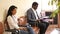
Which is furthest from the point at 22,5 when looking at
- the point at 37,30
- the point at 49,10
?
the point at 49,10

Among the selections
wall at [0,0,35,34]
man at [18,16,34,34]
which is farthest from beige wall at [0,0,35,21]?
man at [18,16,34,34]

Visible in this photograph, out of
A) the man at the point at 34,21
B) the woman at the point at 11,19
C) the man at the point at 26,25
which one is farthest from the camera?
the man at the point at 34,21

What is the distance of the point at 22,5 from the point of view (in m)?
5.45

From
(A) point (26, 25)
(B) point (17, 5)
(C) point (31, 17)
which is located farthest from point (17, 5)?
(A) point (26, 25)

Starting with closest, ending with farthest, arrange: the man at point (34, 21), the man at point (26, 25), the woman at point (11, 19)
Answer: the man at point (26, 25)
the woman at point (11, 19)
the man at point (34, 21)

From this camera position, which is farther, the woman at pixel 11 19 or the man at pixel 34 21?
the man at pixel 34 21

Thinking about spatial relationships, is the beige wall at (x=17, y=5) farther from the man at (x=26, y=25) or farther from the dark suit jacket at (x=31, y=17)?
the man at (x=26, y=25)

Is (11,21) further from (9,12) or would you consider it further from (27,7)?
(27,7)

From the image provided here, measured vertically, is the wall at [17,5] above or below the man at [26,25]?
above

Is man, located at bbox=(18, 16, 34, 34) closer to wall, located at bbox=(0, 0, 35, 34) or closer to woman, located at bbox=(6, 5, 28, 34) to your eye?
woman, located at bbox=(6, 5, 28, 34)

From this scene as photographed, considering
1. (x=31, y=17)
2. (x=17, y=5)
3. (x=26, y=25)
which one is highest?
(x=17, y=5)

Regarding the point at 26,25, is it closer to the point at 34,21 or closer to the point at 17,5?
the point at 17,5

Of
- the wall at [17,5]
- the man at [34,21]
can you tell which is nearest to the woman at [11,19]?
the wall at [17,5]

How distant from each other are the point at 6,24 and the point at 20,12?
3.98ft
